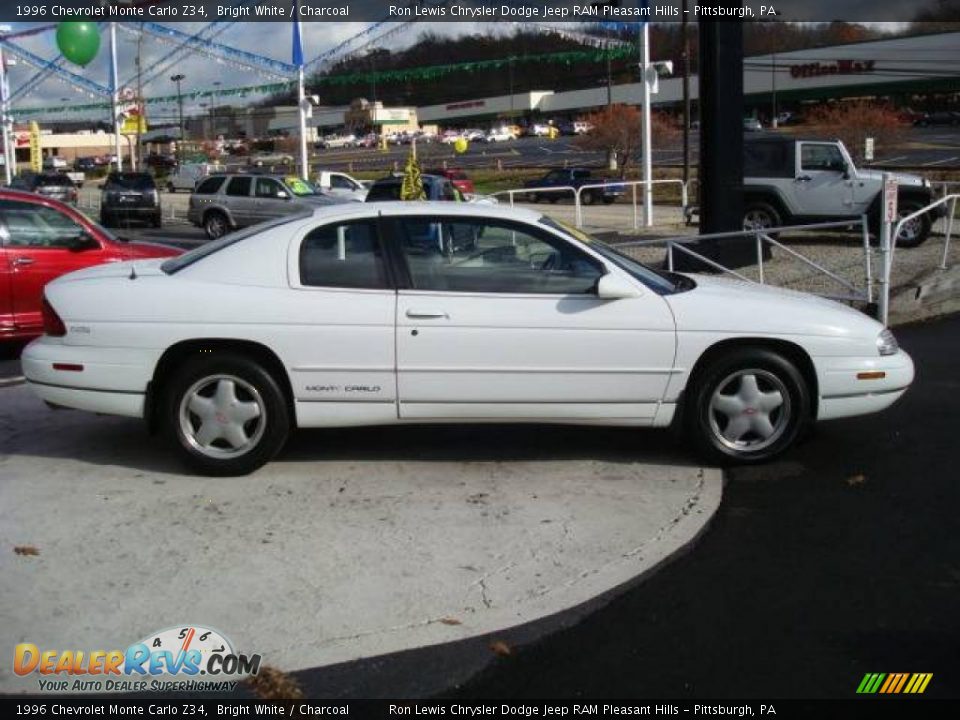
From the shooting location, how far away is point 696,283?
6.01 m

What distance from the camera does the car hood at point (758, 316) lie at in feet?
18.0

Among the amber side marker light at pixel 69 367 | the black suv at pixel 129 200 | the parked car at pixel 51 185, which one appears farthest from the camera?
the parked car at pixel 51 185

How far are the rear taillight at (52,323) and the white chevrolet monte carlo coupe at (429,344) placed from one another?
1cm

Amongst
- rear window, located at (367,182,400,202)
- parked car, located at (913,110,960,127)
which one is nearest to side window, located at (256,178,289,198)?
rear window, located at (367,182,400,202)

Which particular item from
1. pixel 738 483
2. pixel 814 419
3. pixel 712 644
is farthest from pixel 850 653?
pixel 814 419

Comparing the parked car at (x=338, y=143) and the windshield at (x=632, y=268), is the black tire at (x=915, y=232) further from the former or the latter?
the parked car at (x=338, y=143)

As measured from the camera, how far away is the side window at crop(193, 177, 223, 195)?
26.8 m

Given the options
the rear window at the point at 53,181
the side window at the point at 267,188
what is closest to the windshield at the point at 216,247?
the side window at the point at 267,188

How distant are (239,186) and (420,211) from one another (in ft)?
71.0

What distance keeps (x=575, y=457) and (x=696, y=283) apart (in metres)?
1.25

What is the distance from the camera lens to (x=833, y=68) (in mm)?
79250

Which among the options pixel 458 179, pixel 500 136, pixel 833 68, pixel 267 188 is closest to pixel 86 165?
pixel 500 136

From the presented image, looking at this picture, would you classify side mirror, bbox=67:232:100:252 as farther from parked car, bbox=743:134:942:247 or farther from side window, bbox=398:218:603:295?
parked car, bbox=743:134:942:247

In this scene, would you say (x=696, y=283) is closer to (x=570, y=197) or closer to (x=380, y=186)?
(x=380, y=186)
